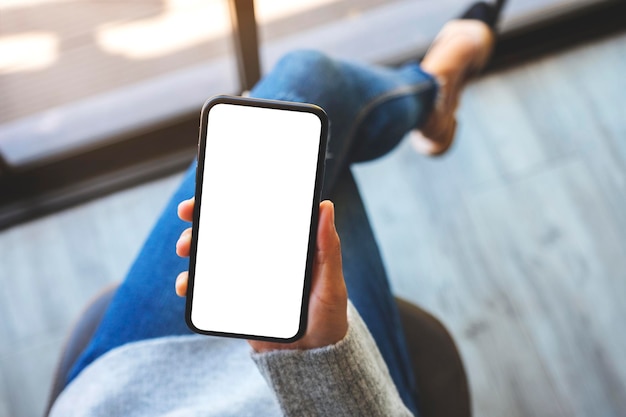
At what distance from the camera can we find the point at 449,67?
0.90 m

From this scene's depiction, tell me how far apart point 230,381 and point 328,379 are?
5.3 inches

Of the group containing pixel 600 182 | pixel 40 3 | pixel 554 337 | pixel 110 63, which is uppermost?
pixel 40 3

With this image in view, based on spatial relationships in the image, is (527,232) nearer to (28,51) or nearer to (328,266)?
(328,266)

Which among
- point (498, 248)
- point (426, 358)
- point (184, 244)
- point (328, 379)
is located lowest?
point (498, 248)

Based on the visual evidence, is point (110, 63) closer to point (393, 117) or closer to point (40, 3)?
point (40, 3)

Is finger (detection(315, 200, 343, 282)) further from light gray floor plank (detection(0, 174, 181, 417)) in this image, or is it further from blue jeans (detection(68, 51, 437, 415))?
light gray floor plank (detection(0, 174, 181, 417))

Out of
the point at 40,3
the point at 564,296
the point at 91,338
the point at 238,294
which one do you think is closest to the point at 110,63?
the point at 40,3

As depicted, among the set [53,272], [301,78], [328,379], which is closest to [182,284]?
[328,379]

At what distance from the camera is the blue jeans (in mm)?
577

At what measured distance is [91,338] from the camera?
0.63 m

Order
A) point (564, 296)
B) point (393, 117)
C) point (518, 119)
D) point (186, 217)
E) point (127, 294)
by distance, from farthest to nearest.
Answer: point (518, 119) < point (564, 296) < point (393, 117) < point (127, 294) < point (186, 217)

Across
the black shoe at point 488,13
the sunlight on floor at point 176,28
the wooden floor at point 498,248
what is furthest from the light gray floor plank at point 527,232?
the sunlight on floor at point 176,28

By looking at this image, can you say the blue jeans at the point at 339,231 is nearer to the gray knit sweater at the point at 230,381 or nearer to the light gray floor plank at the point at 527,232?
the gray knit sweater at the point at 230,381

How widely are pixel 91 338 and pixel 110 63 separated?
54 cm
